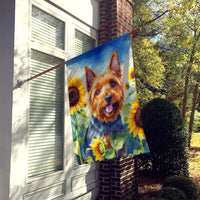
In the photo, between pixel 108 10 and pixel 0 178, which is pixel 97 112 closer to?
pixel 0 178

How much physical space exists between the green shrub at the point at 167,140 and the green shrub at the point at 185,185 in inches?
54.6

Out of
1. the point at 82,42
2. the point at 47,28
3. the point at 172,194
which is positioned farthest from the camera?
the point at 82,42

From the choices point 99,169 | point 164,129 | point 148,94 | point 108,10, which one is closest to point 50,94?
point 99,169

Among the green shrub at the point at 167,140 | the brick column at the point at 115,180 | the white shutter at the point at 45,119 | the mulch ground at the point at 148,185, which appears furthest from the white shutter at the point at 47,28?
the mulch ground at the point at 148,185

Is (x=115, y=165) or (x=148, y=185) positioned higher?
(x=115, y=165)

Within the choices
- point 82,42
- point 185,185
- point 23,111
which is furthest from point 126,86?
point 185,185

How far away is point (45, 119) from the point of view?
4.26m

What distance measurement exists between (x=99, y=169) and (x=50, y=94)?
232cm

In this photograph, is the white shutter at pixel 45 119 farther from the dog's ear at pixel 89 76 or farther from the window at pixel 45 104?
the dog's ear at pixel 89 76

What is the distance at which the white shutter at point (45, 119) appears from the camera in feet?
13.1

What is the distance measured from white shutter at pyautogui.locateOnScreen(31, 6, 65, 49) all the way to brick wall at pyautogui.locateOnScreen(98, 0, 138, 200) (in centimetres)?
137

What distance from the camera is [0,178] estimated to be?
3.57 m

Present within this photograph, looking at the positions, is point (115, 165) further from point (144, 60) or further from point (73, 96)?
point (144, 60)

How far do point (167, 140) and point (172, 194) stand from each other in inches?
86.7
